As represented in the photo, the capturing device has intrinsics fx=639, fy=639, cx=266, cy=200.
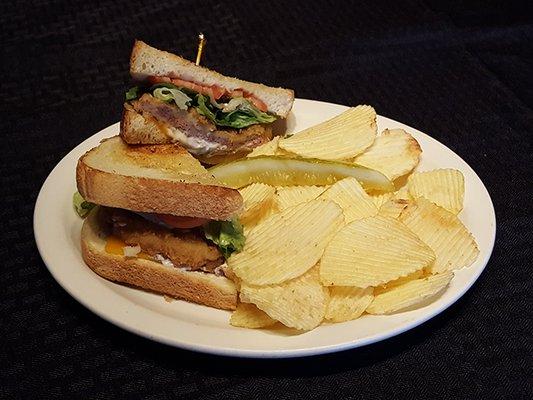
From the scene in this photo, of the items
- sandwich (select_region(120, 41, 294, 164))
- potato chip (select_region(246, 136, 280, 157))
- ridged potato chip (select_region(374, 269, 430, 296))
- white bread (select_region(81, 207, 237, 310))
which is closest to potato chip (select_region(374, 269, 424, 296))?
ridged potato chip (select_region(374, 269, 430, 296))

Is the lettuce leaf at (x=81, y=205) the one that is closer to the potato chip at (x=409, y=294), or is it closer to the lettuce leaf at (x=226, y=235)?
the lettuce leaf at (x=226, y=235)

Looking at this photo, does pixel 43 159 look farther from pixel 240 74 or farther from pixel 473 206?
pixel 473 206

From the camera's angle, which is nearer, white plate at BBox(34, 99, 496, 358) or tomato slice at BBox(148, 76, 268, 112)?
white plate at BBox(34, 99, 496, 358)

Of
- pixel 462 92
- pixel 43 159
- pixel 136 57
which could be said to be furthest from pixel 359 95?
pixel 43 159

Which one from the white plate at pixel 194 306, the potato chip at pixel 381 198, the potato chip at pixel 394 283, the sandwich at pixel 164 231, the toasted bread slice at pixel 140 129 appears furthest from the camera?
the toasted bread slice at pixel 140 129

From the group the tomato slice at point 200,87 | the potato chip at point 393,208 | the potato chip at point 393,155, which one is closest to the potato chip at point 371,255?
the potato chip at point 393,208

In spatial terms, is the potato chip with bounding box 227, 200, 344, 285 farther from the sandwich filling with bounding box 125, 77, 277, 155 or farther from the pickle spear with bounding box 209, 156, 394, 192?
the sandwich filling with bounding box 125, 77, 277, 155

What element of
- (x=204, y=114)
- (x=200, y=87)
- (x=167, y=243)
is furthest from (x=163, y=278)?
(x=200, y=87)
